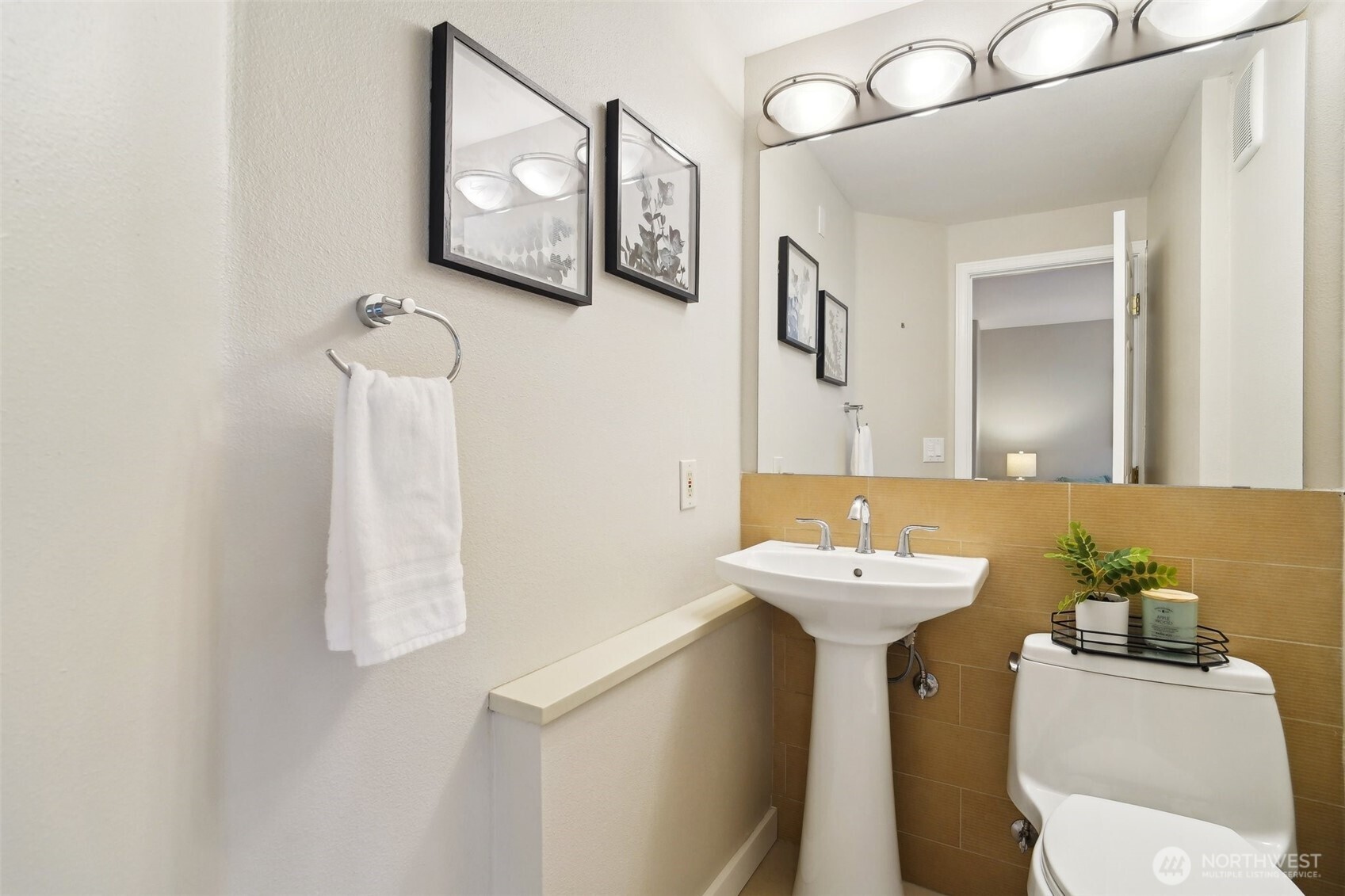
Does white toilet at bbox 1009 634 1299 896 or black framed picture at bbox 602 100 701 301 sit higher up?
black framed picture at bbox 602 100 701 301

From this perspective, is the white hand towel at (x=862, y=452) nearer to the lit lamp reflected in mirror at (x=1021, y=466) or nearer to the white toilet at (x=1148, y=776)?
the lit lamp reflected in mirror at (x=1021, y=466)

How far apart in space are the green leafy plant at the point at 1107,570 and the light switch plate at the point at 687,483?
84cm

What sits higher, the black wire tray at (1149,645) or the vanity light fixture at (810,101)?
the vanity light fixture at (810,101)

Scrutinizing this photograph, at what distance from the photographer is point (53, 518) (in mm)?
586

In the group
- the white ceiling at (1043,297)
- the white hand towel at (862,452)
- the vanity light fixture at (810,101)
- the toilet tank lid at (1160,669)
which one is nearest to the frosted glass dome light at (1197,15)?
the white ceiling at (1043,297)

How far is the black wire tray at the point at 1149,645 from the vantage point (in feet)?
4.19

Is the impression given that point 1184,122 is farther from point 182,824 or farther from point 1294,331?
point 182,824

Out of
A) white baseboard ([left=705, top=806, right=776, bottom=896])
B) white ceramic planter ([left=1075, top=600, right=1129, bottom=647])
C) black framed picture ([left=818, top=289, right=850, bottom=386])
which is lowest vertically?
white baseboard ([left=705, top=806, right=776, bottom=896])

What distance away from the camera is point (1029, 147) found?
163 cm

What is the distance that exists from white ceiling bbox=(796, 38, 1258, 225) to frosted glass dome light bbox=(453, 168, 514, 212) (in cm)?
114

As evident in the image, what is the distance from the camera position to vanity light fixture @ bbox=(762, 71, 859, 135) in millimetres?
1776

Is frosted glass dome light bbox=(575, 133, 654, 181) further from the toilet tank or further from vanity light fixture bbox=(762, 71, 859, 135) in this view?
the toilet tank

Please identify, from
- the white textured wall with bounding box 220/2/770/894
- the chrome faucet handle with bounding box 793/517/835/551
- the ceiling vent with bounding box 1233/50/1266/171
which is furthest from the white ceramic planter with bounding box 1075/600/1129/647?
the ceiling vent with bounding box 1233/50/1266/171

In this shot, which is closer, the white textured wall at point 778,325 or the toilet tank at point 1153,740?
the toilet tank at point 1153,740
